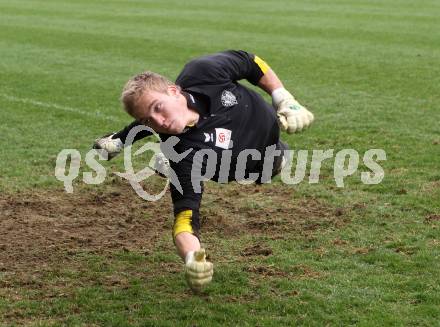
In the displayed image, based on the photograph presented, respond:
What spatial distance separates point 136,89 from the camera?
17.5 ft

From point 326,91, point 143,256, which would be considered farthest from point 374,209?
point 326,91

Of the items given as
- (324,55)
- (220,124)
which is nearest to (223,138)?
(220,124)

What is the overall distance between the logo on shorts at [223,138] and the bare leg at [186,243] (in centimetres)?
82

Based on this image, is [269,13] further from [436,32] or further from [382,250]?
[382,250]

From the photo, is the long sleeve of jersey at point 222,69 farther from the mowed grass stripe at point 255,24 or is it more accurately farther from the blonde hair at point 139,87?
the mowed grass stripe at point 255,24

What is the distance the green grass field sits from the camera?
19.5ft

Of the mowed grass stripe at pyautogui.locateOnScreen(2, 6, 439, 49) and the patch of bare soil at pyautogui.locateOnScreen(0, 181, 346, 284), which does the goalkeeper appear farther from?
the mowed grass stripe at pyautogui.locateOnScreen(2, 6, 439, 49)

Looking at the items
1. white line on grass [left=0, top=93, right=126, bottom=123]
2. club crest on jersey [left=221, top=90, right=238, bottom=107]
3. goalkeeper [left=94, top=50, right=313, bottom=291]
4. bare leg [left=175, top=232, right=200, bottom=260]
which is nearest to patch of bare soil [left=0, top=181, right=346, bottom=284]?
goalkeeper [left=94, top=50, right=313, bottom=291]

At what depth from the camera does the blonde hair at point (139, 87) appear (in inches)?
209

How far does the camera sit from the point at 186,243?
527 centimetres

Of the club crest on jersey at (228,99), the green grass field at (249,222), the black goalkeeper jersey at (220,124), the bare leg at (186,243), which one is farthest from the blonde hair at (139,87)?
the green grass field at (249,222)

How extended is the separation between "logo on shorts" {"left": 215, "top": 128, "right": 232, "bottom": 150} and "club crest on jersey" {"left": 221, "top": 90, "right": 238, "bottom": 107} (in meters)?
0.21

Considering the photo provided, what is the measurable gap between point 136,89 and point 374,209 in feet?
12.3

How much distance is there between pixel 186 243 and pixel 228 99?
128 cm
